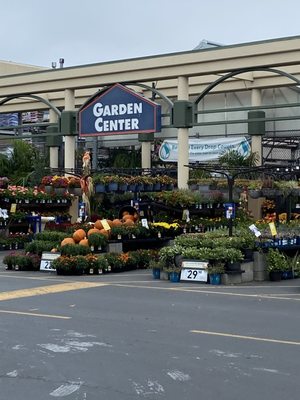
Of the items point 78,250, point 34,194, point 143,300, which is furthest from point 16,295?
point 34,194

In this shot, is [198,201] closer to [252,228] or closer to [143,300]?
Answer: [252,228]

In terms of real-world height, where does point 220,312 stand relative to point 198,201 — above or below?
below

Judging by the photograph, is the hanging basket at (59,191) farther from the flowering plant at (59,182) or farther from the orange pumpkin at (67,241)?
the orange pumpkin at (67,241)

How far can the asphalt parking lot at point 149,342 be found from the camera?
6.42 metres

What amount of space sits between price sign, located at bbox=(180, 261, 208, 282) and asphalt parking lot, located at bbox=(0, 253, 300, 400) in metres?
1.26

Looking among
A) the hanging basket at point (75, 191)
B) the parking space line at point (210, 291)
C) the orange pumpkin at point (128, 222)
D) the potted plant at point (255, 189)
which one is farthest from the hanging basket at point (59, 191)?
the parking space line at point (210, 291)

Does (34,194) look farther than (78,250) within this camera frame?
Yes

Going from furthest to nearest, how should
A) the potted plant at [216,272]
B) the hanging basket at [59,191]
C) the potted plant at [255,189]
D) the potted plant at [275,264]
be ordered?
the hanging basket at [59,191]
the potted plant at [255,189]
the potted plant at [275,264]
the potted plant at [216,272]

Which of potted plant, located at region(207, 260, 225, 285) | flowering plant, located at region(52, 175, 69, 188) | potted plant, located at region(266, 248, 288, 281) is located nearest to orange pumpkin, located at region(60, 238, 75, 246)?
potted plant, located at region(207, 260, 225, 285)

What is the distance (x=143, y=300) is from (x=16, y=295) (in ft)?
9.02

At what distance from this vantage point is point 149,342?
850 centimetres

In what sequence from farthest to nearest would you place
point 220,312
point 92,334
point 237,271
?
point 237,271, point 220,312, point 92,334

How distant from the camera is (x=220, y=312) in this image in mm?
11078

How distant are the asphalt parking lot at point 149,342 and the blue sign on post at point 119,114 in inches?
447
